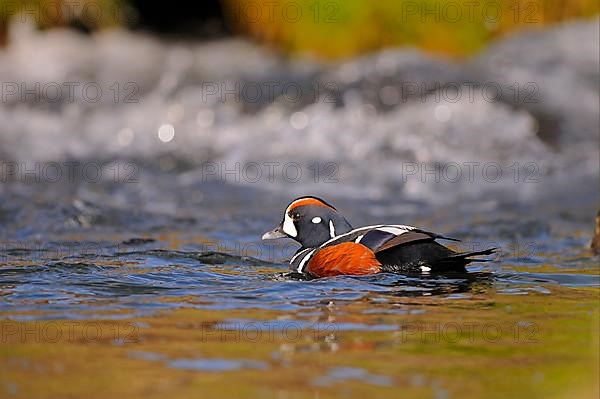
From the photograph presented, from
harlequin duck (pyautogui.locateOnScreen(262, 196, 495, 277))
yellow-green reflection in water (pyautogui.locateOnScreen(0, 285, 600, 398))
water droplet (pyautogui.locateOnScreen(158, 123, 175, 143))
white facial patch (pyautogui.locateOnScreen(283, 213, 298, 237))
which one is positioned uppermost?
water droplet (pyautogui.locateOnScreen(158, 123, 175, 143))

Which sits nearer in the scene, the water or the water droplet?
the water

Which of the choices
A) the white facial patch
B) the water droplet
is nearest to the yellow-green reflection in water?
the white facial patch

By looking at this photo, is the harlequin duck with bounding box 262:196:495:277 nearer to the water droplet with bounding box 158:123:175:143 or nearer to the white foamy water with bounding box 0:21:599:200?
the white foamy water with bounding box 0:21:599:200

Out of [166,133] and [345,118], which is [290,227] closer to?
[345,118]

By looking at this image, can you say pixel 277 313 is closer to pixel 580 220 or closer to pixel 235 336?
pixel 235 336

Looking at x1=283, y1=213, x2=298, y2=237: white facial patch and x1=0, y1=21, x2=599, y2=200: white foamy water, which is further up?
x1=0, y1=21, x2=599, y2=200: white foamy water

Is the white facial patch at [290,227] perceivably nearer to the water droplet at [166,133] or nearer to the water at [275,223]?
the water at [275,223]

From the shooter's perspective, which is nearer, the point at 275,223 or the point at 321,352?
the point at 321,352

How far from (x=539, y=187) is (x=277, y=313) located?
6.87 meters

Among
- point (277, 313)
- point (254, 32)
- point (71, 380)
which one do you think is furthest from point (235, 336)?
point (254, 32)

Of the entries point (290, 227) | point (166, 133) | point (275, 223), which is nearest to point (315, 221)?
point (290, 227)

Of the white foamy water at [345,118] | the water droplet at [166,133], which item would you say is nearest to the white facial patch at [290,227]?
the white foamy water at [345,118]

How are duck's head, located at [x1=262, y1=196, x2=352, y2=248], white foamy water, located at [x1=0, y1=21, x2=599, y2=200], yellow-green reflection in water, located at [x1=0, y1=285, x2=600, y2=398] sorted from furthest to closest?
white foamy water, located at [x1=0, y1=21, x2=599, y2=200]
duck's head, located at [x1=262, y1=196, x2=352, y2=248]
yellow-green reflection in water, located at [x1=0, y1=285, x2=600, y2=398]

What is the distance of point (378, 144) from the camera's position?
13.1 meters
